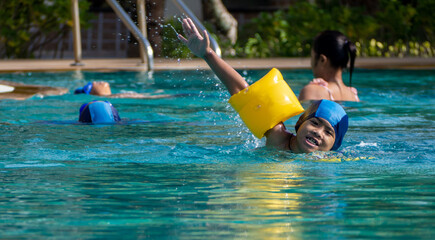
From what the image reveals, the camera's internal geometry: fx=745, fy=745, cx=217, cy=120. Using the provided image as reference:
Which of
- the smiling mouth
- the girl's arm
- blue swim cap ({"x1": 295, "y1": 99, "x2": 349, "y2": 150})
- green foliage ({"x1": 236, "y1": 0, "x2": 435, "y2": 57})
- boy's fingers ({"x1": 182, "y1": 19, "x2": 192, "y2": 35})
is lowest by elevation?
green foliage ({"x1": 236, "y1": 0, "x2": 435, "y2": 57})

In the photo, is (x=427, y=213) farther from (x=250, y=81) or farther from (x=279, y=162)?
(x=250, y=81)

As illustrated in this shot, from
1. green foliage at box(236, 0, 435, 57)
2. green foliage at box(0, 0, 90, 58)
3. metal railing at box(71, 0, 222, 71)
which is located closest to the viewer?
metal railing at box(71, 0, 222, 71)

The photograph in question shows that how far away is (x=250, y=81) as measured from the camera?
11.8 meters

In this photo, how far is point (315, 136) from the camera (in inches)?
192

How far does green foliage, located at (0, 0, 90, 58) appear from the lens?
16812 millimetres

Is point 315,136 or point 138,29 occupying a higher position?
point 315,136

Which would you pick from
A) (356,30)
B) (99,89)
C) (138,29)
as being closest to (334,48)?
(99,89)

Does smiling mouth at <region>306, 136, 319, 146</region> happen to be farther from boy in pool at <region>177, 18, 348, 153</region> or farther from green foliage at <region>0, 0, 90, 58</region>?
green foliage at <region>0, 0, 90, 58</region>

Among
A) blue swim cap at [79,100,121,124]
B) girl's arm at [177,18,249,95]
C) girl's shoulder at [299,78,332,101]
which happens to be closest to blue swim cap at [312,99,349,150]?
girl's arm at [177,18,249,95]

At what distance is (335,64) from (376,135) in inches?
47.5

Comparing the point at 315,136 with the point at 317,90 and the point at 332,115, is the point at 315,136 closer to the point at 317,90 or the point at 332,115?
the point at 332,115

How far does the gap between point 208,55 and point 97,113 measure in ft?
7.82

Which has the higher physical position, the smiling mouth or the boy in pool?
the boy in pool

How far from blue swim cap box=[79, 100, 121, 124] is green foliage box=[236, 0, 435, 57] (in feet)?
33.0
